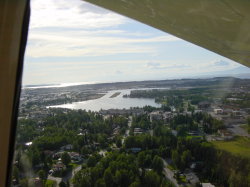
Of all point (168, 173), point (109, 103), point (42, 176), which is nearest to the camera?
point (42, 176)

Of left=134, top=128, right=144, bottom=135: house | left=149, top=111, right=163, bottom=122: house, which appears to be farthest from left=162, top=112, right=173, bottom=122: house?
left=134, top=128, right=144, bottom=135: house

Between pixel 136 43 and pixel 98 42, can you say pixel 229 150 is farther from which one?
pixel 98 42

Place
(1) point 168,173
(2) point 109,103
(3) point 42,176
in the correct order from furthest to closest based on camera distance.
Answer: (2) point 109,103
(1) point 168,173
(3) point 42,176

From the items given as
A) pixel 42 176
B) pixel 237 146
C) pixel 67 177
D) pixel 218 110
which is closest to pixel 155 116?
pixel 218 110

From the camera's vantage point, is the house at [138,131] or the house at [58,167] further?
the house at [138,131]

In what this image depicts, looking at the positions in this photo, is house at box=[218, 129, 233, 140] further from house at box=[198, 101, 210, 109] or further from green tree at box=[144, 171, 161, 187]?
green tree at box=[144, 171, 161, 187]

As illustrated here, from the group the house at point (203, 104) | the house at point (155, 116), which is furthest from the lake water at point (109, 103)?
the house at point (203, 104)

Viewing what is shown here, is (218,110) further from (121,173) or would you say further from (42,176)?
(42,176)

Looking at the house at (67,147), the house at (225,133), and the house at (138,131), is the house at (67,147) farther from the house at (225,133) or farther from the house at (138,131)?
the house at (225,133)

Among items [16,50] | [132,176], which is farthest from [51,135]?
[16,50]

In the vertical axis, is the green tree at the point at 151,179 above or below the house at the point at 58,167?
below
